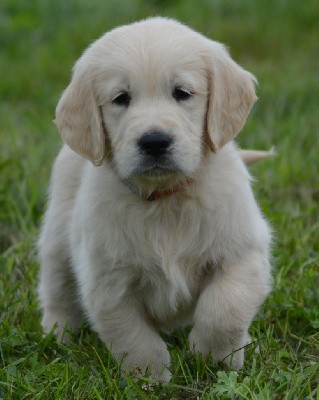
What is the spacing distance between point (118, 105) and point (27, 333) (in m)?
1.17

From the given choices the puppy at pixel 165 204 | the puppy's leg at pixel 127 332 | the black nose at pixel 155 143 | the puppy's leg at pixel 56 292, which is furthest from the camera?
the puppy's leg at pixel 56 292

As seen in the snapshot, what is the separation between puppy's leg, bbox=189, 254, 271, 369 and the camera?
3.80 m

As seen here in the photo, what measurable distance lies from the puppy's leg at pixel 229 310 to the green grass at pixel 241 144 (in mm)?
72

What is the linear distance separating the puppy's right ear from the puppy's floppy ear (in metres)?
0.44

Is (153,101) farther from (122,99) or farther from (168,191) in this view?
(168,191)

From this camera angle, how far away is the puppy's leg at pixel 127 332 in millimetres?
3902

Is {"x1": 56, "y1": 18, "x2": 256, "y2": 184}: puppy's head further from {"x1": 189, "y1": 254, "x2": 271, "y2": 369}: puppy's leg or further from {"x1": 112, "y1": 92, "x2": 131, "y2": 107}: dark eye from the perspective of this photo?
{"x1": 189, "y1": 254, "x2": 271, "y2": 369}: puppy's leg

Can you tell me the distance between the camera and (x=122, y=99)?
12.8 feet

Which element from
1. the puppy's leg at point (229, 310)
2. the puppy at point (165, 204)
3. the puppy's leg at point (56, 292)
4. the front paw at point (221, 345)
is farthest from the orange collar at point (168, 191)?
the puppy's leg at point (56, 292)

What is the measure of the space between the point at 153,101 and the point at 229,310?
2.78ft

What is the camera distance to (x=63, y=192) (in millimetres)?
4734

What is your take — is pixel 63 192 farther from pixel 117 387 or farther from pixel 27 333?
pixel 117 387

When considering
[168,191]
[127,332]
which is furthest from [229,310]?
[168,191]

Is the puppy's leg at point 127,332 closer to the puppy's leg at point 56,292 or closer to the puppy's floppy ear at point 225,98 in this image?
the puppy's floppy ear at point 225,98
